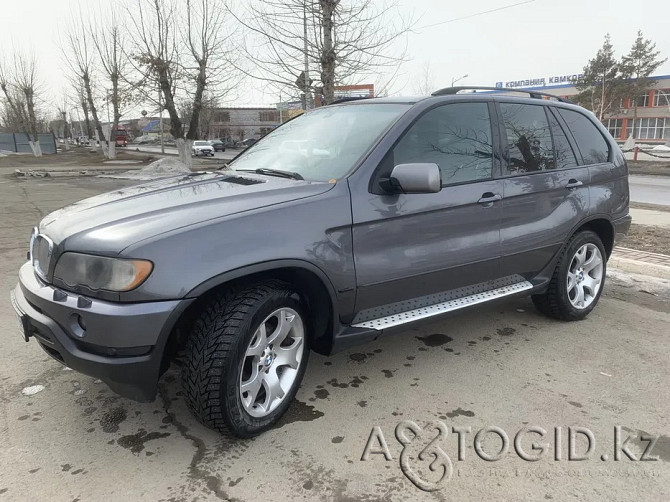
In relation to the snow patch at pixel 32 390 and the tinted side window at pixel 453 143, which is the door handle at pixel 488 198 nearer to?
the tinted side window at pixel 453 143

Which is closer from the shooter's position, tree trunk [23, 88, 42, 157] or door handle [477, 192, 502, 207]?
door handle [477, 192, 502, 207]

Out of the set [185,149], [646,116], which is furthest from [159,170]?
[646,116]

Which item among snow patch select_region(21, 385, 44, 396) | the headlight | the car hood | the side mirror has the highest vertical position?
the side mirror

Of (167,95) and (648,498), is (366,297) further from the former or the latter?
(167,95)

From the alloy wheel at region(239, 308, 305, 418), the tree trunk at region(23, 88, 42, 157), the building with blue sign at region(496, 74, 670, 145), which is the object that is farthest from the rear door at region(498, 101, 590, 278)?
the building with blue sign at region(496, 74, 670, 145)

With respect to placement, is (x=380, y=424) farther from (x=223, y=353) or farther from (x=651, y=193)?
(x=651, y=193)

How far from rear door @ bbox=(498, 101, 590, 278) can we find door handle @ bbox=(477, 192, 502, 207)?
0.10 metres

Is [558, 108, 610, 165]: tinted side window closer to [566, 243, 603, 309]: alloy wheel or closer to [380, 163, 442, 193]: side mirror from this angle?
[566, 243, 603, 309]: alloy wheel

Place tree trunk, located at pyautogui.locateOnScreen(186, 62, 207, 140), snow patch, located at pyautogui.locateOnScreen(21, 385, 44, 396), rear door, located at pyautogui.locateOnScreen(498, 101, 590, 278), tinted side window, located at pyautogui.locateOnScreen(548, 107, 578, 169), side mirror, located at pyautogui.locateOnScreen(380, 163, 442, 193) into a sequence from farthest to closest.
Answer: tree trunk, located at pyautogui.locateOnScreen(186, 62, 207, 140) → tinted side window, located at pyautogui.locateOnScreen(548, 107, 578, 169) → rear door, located at pyautogui.locateOnScreen(498, 101, 590, 278) → snow patch, located at pyautogui.locateOnScreen(21, 385, 44, 396) → side mirror, located at pyautogui.locateOnScreen(380, 163, 442, 193)

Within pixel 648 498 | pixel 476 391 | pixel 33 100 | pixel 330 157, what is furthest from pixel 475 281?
pixel 33 100

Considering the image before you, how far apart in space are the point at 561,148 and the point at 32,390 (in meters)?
4.10

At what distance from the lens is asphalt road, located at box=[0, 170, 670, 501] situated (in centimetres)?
234

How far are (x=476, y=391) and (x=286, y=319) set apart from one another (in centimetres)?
131

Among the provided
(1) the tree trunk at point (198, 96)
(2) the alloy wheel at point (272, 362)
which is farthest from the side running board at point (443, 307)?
(1) the tree trunk at point (198, 96)
